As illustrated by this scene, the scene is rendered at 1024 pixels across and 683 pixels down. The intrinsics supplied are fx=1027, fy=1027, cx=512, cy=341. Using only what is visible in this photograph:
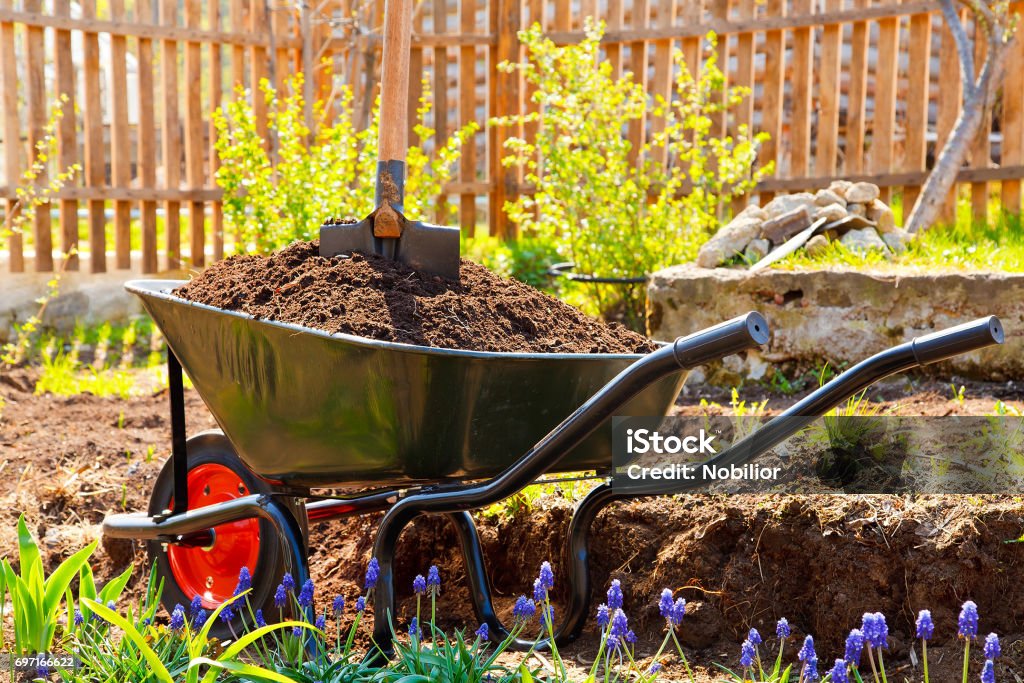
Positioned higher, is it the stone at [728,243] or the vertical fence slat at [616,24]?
the vertical fence slat at [616,24]

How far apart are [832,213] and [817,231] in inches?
4.0

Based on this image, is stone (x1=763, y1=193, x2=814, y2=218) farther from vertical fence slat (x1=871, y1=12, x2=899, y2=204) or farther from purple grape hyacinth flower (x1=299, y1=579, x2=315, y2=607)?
purple grape hyacinth flower (x1=299, y1=579, x2=315, y2=607)

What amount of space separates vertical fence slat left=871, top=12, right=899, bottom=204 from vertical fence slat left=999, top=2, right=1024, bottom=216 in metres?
0.57

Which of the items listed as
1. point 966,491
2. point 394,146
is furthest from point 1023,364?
point 394,146

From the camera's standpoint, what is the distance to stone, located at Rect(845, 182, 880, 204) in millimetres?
4770

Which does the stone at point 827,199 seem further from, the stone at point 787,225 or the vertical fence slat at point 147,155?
the vertical fence slat at point 147,155

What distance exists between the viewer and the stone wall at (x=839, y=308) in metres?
3.75

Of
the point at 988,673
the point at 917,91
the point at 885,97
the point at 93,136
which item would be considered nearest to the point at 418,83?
the point at 93,136

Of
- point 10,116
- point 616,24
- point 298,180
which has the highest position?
point 616,24

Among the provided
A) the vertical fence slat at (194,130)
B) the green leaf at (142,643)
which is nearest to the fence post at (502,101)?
Answer: the vertical fence slat at (194,130)

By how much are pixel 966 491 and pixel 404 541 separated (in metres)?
1.34

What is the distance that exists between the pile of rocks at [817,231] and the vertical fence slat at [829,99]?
108 centimetres

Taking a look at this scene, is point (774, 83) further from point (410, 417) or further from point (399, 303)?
point (410, 417)

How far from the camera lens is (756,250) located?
4.55 meters
